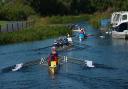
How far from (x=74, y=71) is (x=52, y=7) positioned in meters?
95.3

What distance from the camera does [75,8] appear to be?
518ft

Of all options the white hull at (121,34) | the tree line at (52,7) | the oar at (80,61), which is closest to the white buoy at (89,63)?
the oar at (80,61)

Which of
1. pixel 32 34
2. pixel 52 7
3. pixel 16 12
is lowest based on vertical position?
pixel 32 34

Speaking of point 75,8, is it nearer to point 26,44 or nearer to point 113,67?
point 26,44

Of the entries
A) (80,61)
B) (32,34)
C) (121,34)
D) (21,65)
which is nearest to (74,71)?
(80,61)

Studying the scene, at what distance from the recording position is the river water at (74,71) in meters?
36.8

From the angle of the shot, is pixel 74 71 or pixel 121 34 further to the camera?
pixel 121 34

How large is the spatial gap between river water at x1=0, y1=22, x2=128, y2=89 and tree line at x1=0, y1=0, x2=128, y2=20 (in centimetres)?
4950

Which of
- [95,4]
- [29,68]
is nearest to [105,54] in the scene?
[29,68]

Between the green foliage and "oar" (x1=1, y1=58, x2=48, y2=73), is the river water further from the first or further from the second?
the green foliage

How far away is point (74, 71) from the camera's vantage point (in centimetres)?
4203

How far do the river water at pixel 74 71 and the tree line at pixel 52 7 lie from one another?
49.5 meters

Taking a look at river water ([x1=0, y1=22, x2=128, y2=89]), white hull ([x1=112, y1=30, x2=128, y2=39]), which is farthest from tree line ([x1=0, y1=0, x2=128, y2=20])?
river water ([x1=0, y1=22, x2=128, y2=89])

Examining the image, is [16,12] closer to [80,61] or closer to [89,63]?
[80,61]
